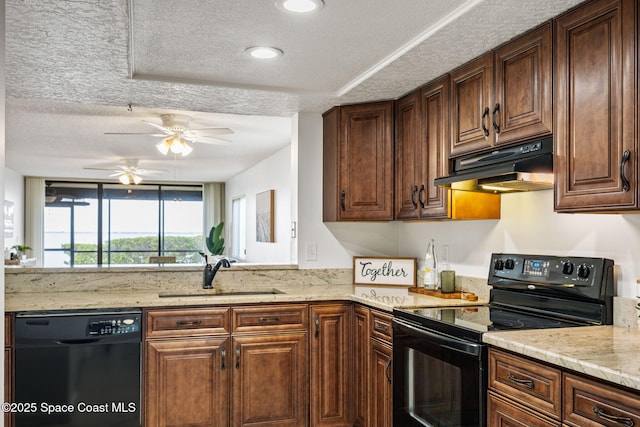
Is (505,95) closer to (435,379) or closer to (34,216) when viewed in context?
(435,379)

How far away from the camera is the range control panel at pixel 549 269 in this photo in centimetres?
235

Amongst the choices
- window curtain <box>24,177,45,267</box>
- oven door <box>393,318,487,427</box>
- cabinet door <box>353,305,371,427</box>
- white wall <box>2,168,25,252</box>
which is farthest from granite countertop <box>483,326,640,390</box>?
window curtain <box>24,177,45,267</box>

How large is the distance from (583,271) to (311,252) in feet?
6.52

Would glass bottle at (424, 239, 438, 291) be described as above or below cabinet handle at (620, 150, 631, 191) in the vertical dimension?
below

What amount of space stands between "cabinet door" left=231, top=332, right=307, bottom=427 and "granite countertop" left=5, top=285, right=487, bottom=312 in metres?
0.24

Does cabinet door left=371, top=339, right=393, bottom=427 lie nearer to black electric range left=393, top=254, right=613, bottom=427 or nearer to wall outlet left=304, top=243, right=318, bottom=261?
black electric range left=393, top=254, right=613, bottom=427

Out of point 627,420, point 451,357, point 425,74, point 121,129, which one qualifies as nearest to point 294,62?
point 425,74

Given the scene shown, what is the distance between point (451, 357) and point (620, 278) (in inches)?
30.1

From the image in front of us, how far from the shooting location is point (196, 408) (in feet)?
10.4

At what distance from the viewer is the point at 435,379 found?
8.16 ft

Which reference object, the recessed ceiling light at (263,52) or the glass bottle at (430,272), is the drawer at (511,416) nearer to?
the glass bottle at (430,272)

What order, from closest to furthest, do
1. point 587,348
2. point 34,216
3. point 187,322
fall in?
point 587,348 → point 187,322 → point 34,216

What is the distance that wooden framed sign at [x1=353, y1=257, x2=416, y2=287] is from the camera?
12.6ft

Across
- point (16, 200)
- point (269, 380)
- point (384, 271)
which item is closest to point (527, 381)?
point (269, 380)
